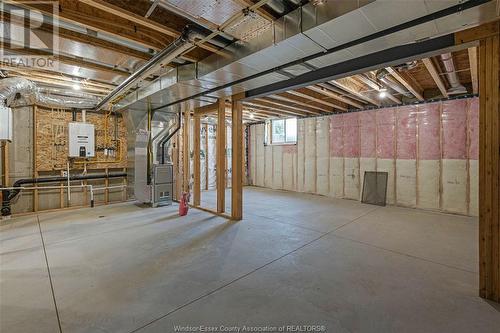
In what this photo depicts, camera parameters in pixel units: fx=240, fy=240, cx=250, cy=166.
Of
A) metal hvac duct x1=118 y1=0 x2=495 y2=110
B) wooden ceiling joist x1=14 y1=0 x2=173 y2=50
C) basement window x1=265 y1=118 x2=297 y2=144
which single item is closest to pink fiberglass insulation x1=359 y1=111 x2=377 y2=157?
basement window x1=265 y1=118 x2=297 y2=144

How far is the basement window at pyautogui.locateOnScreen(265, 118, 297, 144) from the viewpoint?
7.76m

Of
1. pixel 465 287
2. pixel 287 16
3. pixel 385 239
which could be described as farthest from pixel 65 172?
pixel 465 287

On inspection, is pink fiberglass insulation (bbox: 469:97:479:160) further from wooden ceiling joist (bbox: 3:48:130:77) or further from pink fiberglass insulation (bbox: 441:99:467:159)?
wooden ceiling joist (bbox: 3:48:130:77)

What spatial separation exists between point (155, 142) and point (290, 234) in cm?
383

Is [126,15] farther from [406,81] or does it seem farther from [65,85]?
[406,81]

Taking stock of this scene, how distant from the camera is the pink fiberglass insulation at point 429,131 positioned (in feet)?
16.2

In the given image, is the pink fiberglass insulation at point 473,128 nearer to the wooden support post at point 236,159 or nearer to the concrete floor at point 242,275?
the concrete floor at point 242,275

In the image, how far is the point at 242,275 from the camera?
2334 millimetres

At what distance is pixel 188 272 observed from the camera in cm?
240

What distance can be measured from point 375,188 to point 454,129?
6.31 ft

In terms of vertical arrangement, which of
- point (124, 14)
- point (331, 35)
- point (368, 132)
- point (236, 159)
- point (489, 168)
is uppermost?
point (124, 14)

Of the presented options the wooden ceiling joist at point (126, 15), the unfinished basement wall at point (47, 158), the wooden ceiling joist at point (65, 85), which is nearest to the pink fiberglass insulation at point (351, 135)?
the wooden ceiling joist at point (126, 15)

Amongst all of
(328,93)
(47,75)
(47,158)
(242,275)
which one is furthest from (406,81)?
(47,158)

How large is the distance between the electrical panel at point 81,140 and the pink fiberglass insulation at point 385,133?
6618mm
